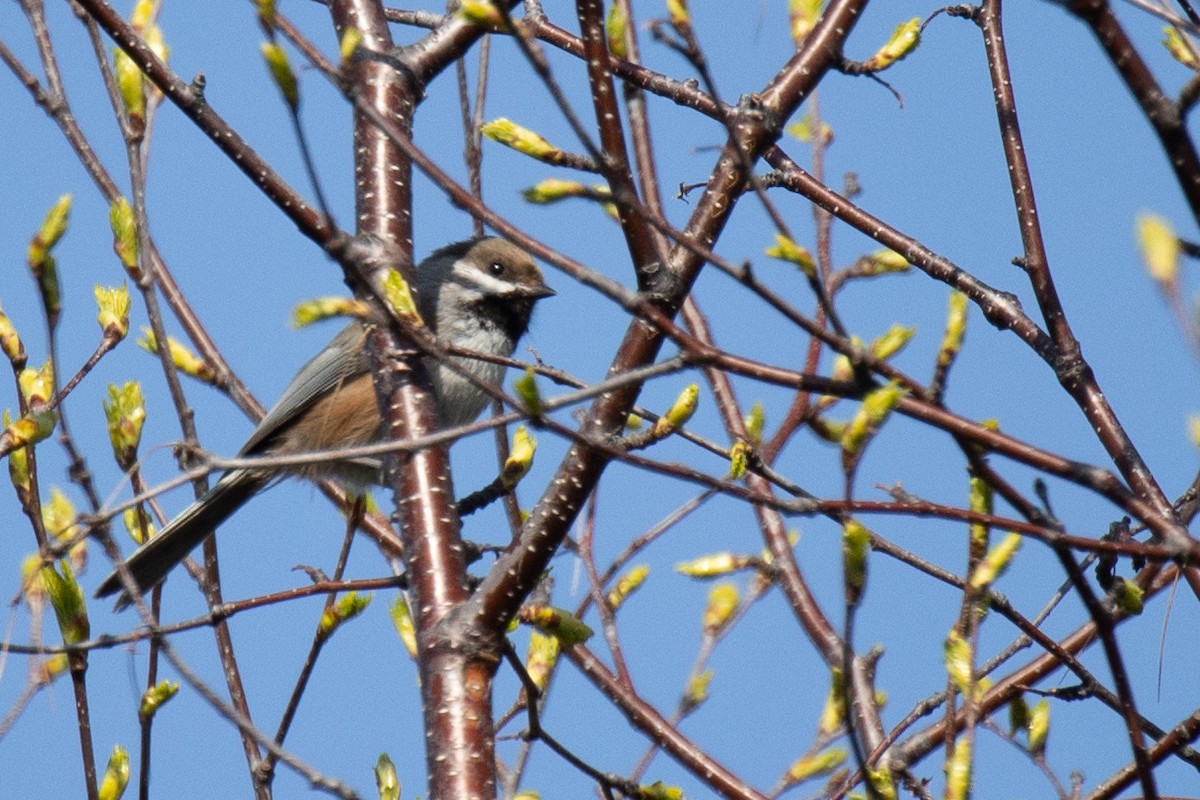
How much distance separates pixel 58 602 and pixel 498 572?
3.28 feet

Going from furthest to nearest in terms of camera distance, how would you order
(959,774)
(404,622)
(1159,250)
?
(404,622) → (959,774) → (1159,250)

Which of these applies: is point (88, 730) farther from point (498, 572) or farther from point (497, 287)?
point (497, 287)

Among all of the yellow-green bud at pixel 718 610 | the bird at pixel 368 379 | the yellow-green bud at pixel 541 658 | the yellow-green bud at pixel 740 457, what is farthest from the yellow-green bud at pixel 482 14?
the bird at pixel 368 379

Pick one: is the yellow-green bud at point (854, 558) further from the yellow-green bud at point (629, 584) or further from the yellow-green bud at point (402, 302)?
the yellow-green bud at point (629, 584)

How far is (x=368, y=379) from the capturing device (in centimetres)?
637

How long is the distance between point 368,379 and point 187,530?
112 cm

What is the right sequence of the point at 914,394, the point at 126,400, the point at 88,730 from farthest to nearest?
the point at 126,400, the point at 88,730, the point at 914,394

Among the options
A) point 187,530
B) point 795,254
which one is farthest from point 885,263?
point 187,530

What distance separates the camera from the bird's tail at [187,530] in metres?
5.36

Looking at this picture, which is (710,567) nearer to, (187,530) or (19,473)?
(19,473)

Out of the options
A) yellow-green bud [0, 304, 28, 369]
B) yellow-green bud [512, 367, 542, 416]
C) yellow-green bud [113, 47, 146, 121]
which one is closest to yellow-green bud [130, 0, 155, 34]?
yellow-green bud [113, 47, 146, 121]

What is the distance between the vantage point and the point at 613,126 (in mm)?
2621

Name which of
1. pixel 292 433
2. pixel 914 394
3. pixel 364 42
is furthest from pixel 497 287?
pixel 914 394

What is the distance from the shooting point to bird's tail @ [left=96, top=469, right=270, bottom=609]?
536cm
